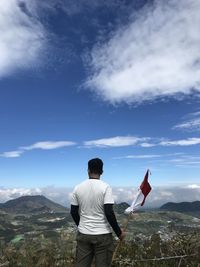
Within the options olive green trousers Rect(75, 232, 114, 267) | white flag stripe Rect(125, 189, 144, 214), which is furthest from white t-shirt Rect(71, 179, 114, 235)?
white flag stripe Rect(125, 189, 144, 214)

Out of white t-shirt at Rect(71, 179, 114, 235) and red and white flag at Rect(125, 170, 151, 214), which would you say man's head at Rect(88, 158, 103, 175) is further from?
red and white flag at Rect(125, 170, 151, 214)

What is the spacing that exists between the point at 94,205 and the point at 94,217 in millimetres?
236

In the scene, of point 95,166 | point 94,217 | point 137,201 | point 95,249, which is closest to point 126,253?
point 137,201

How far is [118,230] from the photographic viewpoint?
7.63 metres

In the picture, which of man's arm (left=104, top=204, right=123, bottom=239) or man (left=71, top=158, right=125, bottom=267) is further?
man (left=71, top=158, right=125, bottom=267)

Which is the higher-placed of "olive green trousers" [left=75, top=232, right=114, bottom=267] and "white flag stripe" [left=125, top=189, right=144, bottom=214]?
"white flag stripe" [left=125, top=189, right=144, bottom=214]

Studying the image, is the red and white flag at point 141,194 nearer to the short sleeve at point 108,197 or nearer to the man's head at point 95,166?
the short sleeve at point 108,197

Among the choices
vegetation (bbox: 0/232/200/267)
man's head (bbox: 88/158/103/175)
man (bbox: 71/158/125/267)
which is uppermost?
man's head (bbox: 88/158/103/175)

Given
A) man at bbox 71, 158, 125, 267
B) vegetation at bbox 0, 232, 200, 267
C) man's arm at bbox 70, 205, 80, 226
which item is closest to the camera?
man at bbox 71, 158, 125, 267

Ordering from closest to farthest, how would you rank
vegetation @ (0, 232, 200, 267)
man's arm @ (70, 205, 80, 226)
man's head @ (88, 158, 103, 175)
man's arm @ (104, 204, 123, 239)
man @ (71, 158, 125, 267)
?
man's arm @ (104, 204, 123, 239), man @ (71, 158, 125, 267), man's head @ (88, 158, 103, 175), man's arm @ (70, 205, 80, 226), vegetation @ (0, 232, 200, 267)

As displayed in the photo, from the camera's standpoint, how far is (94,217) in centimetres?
761

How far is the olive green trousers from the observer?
25.1ft

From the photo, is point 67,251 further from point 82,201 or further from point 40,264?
point 82,201

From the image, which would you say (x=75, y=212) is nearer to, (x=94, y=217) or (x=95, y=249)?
(x=94, y=217)
